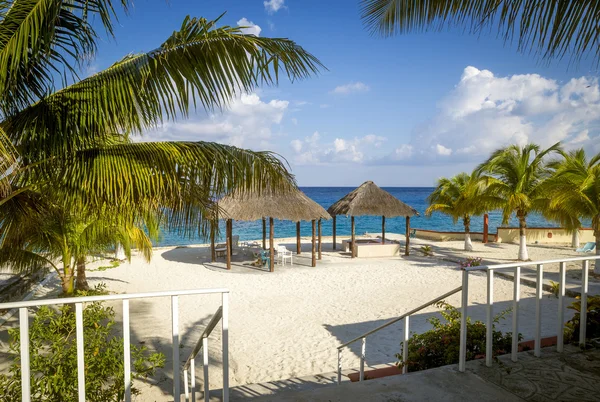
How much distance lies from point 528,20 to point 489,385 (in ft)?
7.95

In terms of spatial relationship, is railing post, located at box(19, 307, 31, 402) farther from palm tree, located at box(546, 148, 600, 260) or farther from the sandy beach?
palm tree, located at box(546, 148, 600, 260)

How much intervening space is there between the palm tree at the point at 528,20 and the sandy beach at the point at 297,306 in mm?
5017

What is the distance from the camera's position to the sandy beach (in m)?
6.15

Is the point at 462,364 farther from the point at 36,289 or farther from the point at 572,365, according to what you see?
the point at 36,289

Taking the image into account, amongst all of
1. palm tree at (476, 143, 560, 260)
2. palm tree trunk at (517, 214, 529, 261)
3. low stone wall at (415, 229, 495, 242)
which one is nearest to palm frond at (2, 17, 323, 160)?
palm tree at (476, 143, 560, 260)

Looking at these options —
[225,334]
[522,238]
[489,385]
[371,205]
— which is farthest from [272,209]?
[225,334]

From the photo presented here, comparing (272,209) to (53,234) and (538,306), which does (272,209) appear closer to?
(53,234)

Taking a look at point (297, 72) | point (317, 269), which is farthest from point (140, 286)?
point (297, 72)

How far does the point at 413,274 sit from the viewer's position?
12.8 meters

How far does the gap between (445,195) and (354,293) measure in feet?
35.0

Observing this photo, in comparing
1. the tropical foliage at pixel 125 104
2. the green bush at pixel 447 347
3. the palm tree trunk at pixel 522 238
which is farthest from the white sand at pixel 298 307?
the tropical foliage at pixel 125 104

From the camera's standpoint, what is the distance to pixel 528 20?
6.63 ft

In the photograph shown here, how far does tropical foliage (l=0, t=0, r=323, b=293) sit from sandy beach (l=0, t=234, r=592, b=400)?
9.94ft

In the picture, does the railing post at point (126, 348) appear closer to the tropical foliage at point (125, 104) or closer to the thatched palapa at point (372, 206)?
the tropical foliage at point (125, 104)
